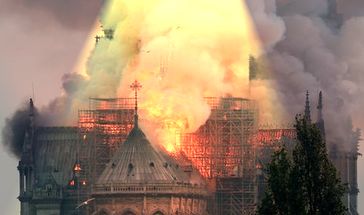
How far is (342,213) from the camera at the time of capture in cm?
15025

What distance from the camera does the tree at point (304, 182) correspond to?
150750mm

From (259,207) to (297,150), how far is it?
405cm

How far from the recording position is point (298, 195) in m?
151

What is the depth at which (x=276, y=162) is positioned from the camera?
15400 cm

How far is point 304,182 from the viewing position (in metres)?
152

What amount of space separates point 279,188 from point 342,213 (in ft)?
13.3

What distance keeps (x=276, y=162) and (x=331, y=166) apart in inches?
150

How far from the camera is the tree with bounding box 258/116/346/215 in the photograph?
495 ft

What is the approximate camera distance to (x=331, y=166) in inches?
5979

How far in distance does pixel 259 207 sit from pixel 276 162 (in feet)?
12.9

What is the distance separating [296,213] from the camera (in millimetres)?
150375

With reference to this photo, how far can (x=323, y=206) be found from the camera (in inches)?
5925

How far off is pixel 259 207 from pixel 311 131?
5.42 meters
